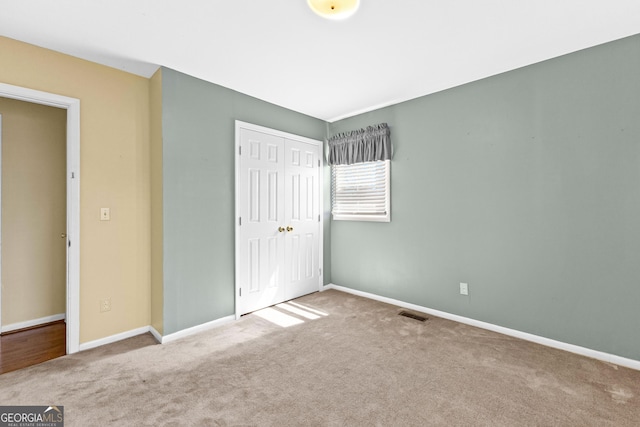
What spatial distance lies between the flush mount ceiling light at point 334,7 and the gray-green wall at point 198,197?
64.9 inches

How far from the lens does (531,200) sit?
8.98 feet

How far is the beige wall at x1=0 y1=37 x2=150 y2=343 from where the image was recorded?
8.25ft

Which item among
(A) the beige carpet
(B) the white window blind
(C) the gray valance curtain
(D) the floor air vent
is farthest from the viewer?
(B) the white window blind

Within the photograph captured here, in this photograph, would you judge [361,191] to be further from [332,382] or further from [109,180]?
[109,180]

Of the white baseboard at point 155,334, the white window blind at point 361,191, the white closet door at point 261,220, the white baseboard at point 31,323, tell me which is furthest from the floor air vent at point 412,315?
the white baseboard at point 31,323

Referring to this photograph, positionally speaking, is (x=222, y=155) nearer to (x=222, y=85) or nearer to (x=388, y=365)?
Answer: (x=222, y=85)

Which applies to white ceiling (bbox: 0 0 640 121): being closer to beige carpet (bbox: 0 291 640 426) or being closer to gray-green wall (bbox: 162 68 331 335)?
gray-green wall (bbox: 162 68 331 335)

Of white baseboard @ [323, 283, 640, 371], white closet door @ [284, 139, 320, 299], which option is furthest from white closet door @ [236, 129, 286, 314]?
white baseboard @ [323, 283, 640, 371]

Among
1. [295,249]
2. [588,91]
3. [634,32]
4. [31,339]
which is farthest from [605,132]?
[31,339]

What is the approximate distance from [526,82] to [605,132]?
2.57ft

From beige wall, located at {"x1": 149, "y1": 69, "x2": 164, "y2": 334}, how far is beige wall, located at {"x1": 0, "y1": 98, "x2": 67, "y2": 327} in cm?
128

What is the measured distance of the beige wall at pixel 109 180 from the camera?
99.0 inches

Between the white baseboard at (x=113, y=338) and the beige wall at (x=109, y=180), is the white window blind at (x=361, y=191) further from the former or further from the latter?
the white baseboard at (x=113, y=338)

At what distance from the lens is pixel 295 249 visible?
398 cm
